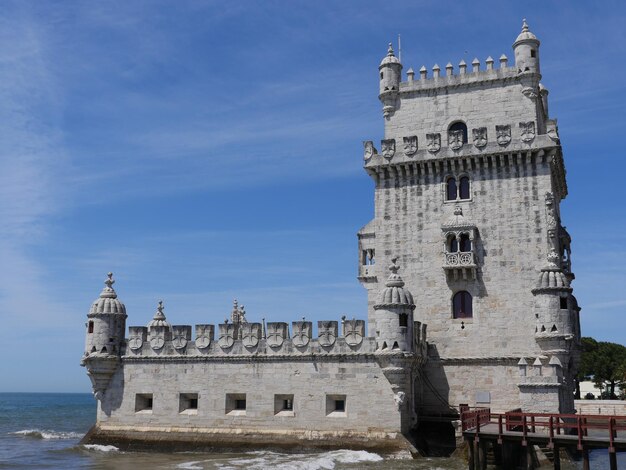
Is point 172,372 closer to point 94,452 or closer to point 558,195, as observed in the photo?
point 94,452

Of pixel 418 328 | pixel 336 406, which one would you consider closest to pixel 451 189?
pixel 418 328

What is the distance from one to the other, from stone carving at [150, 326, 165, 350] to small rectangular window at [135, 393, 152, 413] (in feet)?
8.55

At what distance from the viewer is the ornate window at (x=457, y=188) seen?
38.8 metres

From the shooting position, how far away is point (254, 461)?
105 ft

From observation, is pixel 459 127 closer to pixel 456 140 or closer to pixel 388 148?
pixel 456 140

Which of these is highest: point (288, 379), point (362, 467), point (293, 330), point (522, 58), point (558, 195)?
point (522, 58)

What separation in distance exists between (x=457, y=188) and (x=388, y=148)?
14.6 feet

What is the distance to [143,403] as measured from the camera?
37.9 metres

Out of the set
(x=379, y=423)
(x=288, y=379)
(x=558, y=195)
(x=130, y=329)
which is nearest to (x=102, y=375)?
(x=130, y=329)

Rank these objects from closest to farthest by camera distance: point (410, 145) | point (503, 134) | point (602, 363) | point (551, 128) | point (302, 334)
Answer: point (302, 334) → point (503, 134) → point (410, 145) → point (551, 128) → point (602, 363)

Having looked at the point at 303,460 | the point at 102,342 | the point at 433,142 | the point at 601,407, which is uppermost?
the point at 433,142

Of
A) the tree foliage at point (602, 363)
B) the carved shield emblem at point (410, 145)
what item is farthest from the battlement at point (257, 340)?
the tree foliage at point (602, 363)

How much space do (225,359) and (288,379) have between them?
11.7 feet

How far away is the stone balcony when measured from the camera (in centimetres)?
3719
